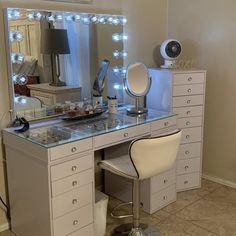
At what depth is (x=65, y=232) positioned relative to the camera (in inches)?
82.8

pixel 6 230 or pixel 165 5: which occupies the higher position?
pixel 165 5

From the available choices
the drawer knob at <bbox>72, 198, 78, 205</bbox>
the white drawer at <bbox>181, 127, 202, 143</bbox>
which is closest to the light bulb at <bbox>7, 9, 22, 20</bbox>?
the drawer knob at <bbox>72, 198, 78, 205</bbox>

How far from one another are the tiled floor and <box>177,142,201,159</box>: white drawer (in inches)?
13.6

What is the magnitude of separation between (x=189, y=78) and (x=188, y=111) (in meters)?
0.30

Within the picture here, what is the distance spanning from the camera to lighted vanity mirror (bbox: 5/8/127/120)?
2.34 m

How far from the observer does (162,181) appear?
2.75 m

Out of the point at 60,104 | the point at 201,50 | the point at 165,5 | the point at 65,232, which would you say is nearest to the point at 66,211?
the point at 65,232

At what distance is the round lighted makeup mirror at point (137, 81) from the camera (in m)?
2.79

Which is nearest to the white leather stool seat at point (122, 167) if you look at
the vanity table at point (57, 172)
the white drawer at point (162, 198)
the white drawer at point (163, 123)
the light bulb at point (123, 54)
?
the vanity table at point (57, 172)

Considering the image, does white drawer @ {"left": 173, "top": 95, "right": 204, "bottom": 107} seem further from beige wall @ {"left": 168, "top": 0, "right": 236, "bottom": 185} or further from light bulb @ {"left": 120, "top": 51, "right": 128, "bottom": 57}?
light bulb @ {"left": 120, "top": 51, "right": 128, "bottom": 57}

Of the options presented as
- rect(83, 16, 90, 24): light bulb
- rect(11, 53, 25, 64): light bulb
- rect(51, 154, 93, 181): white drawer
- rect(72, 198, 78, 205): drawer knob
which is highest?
rect(83, 16, 90, 24): light bulb

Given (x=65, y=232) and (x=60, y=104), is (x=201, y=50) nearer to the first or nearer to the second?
(x=60, y=104)

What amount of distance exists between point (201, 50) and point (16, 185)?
2086mm

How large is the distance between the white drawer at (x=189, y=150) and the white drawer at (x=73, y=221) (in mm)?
1143
